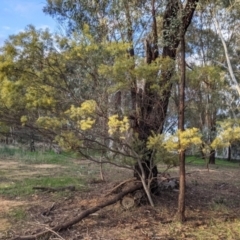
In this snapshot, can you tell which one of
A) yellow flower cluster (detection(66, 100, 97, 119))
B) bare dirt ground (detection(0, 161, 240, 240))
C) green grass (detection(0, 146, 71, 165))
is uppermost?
yellow flower cluster (detection(66, 100, 97, 119))

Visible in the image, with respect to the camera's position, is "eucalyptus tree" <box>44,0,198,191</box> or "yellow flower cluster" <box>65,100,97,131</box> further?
"eucalyptus tree" <box>44,0,198,191</box>

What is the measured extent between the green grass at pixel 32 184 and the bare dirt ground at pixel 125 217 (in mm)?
347

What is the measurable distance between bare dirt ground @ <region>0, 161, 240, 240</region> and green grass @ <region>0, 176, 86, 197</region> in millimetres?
347

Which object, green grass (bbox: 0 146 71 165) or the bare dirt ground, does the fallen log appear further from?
green grass (bbox: 0 146 71 165)

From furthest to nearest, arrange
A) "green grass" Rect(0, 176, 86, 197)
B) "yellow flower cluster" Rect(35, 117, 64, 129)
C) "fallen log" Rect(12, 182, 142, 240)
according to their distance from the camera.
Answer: "green grass" Rect(0, 176, 86, 197)
"yellow flower cluster" Rect(35, 117, 64, 129)
"fallen log" Rect(12, 182, 142, 240)

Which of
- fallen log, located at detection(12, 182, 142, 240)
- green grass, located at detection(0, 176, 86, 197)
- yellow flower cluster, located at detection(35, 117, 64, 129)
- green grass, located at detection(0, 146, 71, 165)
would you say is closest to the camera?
fallen log, located at detection(12, 182, 142, 240)

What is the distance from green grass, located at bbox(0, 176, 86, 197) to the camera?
7.50 meters

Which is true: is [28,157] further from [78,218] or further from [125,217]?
[78,218]

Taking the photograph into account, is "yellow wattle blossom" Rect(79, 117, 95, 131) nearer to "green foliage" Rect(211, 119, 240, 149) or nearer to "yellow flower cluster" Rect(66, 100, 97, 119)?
"yellow flower cluster" Rect(66, 100, 97, 119)

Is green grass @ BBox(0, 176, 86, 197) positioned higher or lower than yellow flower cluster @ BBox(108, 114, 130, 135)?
lower

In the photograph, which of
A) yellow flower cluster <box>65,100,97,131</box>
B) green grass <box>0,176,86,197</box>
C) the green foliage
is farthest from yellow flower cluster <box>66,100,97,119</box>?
→ green grass <box>0,176,86,197</box>

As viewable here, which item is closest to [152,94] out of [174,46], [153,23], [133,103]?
[133,103]

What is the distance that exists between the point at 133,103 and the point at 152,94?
1.32 ft

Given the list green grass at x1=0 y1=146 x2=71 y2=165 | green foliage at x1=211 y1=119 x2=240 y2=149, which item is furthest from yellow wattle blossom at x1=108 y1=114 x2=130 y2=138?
green grass at x1=0 y1=146 x2=71 y2=165
